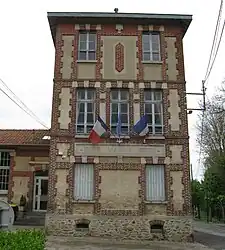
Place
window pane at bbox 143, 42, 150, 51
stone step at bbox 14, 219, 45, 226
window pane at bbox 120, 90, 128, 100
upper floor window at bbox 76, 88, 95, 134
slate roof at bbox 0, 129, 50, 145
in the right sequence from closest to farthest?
1. upper floor window at bbox 76, 88, 95, 134
2. window pane at bbox 120, 90, 128, 100
3. window pane at bbox 143, 42, 150, 51
4. stone step at bbox 14, 219, 45, 226
5. slate roof at bbox 0, 129, 50, 145

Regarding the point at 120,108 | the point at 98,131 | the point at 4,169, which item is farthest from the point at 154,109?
the point at 4,169

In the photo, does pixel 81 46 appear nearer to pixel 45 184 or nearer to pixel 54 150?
pixel 54 150

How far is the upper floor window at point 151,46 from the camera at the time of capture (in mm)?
19922

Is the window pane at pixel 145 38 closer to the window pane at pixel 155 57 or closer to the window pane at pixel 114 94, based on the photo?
the window pane at pixel 155 57

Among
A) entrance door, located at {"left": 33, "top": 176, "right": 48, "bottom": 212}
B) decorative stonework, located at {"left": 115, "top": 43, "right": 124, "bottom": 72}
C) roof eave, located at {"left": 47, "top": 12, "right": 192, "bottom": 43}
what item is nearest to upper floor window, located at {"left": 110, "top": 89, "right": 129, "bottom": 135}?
decorative stonework, located at {"left": 115, "top": 43, "right": 124, "bottom": 72}

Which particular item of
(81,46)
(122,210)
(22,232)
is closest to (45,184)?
(122,210)

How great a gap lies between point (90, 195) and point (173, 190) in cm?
391

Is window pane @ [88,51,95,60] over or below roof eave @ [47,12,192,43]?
below

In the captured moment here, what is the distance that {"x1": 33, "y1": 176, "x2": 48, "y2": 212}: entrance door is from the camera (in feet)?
76.5

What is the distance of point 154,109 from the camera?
757 inches

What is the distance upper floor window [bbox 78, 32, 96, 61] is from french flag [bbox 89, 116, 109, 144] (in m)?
3.61

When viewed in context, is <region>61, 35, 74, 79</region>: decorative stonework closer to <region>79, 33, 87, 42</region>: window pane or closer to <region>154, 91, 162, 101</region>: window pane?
<region>79, 33, 87, 42</region>: window pane

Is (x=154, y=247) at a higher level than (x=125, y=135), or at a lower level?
lower

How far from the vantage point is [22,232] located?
7.54 m
